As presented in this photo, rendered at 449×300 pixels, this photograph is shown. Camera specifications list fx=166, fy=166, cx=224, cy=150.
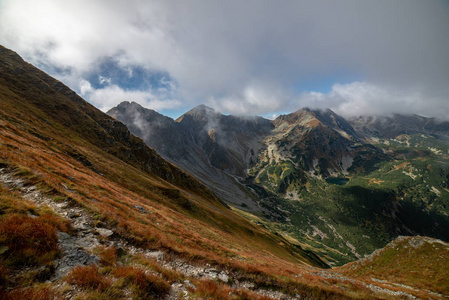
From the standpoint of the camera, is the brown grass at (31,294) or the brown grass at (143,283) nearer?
the brown grass at (31,294)

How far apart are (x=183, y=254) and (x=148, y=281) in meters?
5.56

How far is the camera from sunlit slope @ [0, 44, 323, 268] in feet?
44.8

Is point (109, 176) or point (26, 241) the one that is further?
point (109, 176)

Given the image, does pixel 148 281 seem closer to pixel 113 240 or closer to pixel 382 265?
pixel 113 240

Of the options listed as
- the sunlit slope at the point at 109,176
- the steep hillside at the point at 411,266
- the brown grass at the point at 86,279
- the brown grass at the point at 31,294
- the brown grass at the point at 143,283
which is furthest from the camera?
the steep hillside at the point at 411,266

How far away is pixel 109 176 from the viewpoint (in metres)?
35.8

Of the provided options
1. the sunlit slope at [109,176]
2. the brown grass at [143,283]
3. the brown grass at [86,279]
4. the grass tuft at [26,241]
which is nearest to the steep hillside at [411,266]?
the sunlit slope at [109,176]

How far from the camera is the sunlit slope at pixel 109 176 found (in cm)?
1365

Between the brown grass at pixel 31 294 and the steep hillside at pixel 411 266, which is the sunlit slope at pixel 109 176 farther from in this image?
the steep hillside at pixel 411 266

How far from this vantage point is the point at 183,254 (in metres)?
12.2

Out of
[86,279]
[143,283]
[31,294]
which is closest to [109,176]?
[143,283]

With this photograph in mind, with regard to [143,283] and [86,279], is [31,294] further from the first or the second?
[143,283]

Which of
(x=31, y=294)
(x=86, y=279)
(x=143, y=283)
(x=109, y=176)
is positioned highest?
(x=31, y=294)

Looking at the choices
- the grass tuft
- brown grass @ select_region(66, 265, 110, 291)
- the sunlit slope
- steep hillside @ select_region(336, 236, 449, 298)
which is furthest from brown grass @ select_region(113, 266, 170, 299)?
steep hillside @ select_region(336, 236, 449, 298)
